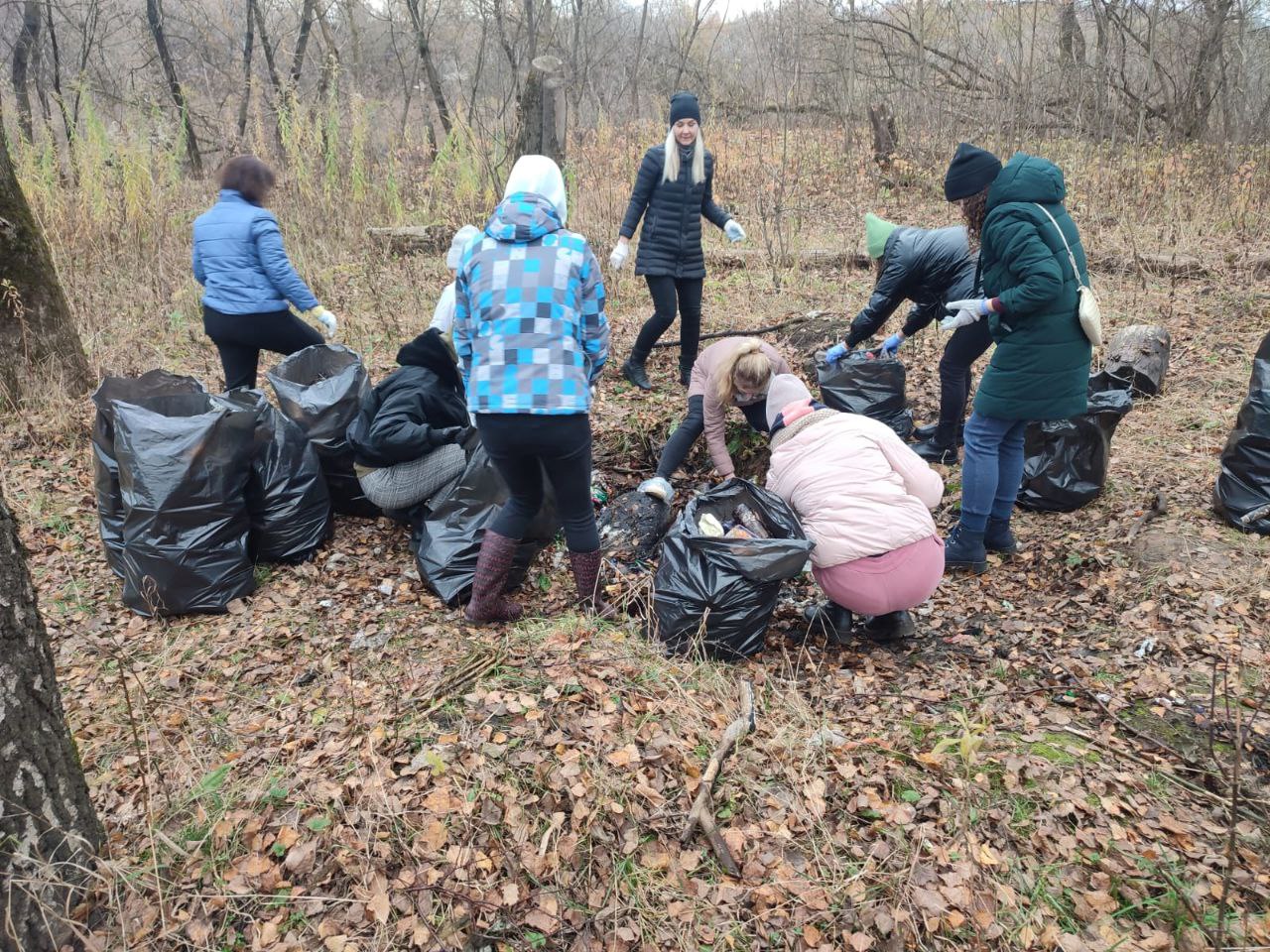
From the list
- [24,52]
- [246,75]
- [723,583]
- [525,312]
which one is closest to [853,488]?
[723,583]

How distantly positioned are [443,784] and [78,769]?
2.87 feet

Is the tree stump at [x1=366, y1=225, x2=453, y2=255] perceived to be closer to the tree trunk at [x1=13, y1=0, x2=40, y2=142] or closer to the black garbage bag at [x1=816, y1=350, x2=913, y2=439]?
the black garbage bag at [x1=816, y1=350, x2=913, y2=439]

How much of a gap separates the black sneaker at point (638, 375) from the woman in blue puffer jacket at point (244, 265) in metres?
2.10

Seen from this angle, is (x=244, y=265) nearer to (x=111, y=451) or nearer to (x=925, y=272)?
(x=111, y=451)

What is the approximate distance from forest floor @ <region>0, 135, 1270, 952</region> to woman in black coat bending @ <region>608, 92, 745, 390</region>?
6.77 feet

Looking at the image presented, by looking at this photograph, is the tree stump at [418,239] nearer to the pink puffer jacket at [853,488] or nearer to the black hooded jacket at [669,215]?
the black hooded jacket at [669,215]

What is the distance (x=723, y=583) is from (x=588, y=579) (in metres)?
0.64

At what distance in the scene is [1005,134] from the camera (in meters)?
9.12

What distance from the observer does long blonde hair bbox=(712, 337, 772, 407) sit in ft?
12.2

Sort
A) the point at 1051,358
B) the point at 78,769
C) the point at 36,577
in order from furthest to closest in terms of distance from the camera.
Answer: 1. the point at 36,577
2. the point at 1051,358
3. the point at 78,769

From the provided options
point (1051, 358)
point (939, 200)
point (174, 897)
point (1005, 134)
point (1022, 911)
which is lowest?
point (1022, 911)

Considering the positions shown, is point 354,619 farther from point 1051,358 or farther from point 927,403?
point 927,403

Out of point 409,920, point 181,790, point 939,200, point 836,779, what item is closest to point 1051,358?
point 836,779

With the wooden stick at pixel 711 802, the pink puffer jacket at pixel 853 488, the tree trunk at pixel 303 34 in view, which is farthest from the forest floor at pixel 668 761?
the tree trunk at pixel 303 34
